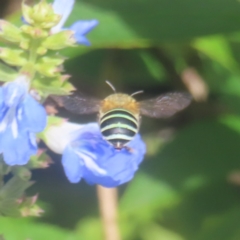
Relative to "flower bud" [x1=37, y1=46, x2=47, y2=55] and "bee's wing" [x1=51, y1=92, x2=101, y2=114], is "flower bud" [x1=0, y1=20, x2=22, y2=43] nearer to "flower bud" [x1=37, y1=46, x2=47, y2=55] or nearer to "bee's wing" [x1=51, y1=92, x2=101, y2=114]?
"flower bud" [x1=37, y1=46, x2=47, y2=55]

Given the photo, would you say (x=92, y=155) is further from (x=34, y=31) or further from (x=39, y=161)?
(x=34, y=31)

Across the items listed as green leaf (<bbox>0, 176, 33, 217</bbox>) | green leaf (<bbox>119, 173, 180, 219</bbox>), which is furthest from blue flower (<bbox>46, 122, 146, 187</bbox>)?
green leaf (<bbox>119, 173, 180, 219</bbox>)

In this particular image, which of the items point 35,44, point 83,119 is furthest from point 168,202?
point 35,44

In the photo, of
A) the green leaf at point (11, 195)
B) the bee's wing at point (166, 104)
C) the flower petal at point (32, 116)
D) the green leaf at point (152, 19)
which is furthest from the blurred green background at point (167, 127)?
the flower petal at point (32, 116)

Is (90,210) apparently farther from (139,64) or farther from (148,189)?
(139,64)

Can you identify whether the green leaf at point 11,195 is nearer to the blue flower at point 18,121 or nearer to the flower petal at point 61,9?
the blue flower at point 18,121

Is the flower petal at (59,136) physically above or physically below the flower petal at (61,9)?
below

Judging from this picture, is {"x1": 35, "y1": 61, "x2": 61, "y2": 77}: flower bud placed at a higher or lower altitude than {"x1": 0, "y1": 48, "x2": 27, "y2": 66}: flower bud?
lower
